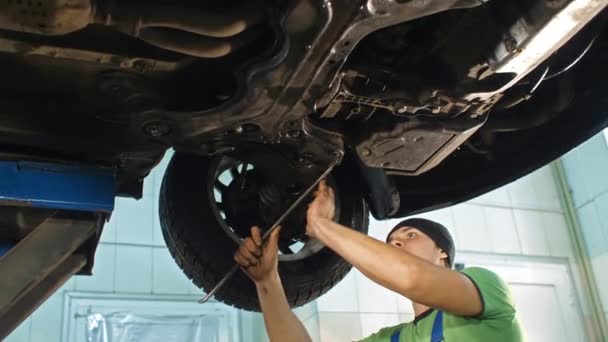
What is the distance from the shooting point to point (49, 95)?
3.14 feet

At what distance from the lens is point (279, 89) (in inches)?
33.9

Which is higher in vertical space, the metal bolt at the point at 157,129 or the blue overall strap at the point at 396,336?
the metal bolt at the point at 157,129

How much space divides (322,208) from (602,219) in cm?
279

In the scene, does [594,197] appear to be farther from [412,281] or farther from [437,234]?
[412,281]

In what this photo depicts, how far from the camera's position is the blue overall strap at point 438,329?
122 cm

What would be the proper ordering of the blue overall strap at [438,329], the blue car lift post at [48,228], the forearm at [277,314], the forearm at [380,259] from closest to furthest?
the blue car lift post at [48,228] < the forearm at [380,259] < the blue overall strap at [438,329] < the forearm at [277,314]

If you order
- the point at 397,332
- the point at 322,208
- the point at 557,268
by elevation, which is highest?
the point at 557,268

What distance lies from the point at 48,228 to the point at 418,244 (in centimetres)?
75

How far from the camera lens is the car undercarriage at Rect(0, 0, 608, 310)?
75 cm

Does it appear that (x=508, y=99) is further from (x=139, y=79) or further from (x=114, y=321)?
(x=114, y=321)

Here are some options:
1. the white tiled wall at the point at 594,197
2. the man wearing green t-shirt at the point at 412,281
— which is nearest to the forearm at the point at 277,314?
the man wearing green t-shirt at the point at 412,281

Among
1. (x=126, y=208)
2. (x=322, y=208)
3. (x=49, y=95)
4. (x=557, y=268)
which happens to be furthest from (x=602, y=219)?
(x=49, y=95)

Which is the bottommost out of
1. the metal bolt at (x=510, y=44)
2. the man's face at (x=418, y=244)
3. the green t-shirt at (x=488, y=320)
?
the green t-shirt at (x=488, y=320)

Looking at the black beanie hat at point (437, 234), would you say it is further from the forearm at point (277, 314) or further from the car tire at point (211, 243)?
the forearm at point (277, 314)
